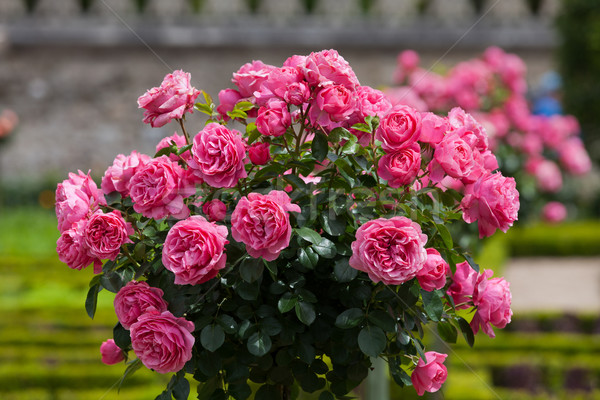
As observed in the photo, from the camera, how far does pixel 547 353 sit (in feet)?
15.3

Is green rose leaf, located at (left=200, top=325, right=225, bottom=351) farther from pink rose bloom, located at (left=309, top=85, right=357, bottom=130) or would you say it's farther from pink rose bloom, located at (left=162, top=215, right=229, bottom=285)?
pink rose bloom, located at (left=309, top=85, right=357, bottom=130)

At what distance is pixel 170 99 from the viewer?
1.38 metres

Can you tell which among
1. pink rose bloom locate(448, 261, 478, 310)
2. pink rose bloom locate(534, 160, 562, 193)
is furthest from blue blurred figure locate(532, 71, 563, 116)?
pink rose bloom locate(448, 261, 478, 310)

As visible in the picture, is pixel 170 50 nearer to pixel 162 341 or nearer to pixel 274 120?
pixel 274 120

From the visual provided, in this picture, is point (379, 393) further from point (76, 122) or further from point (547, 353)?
point (76, 122)

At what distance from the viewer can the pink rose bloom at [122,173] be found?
137 cm

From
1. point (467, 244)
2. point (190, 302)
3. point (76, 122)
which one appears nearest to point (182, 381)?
point (190, 302)

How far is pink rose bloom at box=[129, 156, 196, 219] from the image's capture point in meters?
1.28

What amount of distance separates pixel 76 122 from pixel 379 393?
12.6 metres

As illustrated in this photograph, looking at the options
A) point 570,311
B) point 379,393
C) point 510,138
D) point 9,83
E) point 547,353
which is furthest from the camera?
point 9,83

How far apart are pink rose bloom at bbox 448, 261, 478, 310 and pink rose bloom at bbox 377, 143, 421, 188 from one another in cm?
23

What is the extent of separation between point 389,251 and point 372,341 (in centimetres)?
17

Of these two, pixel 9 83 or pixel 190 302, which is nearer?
pixel 190 302

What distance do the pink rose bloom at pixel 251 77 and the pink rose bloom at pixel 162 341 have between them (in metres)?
0.47
